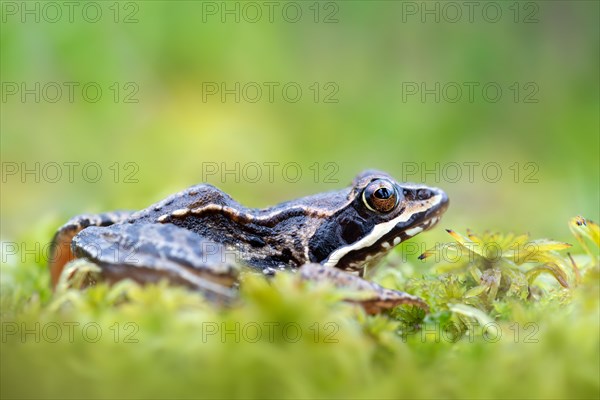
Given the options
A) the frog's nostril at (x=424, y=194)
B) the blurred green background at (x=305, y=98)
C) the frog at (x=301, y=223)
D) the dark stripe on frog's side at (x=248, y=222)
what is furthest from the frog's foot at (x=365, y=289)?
the blurred green background at (x=305, y=98)

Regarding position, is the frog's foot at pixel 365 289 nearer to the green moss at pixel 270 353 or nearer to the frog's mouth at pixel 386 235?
the green moss at pixel 270 353

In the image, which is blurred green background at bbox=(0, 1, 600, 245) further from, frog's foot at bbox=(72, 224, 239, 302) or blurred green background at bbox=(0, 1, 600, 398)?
frog's foot at bbox=(72, 224, 239, 302)

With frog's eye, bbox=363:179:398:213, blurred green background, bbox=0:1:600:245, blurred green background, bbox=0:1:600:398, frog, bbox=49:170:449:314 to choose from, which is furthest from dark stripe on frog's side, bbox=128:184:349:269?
blurred green background, bbox=0:1:600:245

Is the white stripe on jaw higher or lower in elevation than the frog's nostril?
lower

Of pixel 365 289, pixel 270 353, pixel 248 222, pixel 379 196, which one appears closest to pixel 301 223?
pixel 248 222

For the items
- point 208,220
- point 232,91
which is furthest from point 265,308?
point 232,91

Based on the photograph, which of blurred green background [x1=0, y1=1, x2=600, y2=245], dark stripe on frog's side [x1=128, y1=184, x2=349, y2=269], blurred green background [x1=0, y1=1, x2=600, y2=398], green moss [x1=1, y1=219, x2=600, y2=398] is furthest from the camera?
blurred green background [x1=0, y1=1, x2=600, y2=245]

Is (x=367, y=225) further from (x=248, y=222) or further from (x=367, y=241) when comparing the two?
(x=248, y=222)
